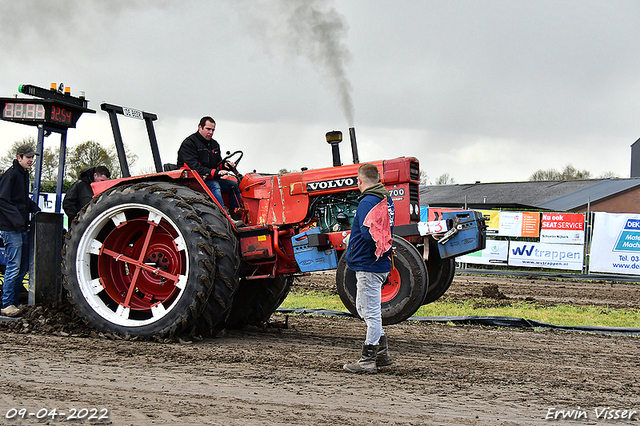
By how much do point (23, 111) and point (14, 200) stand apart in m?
1.02

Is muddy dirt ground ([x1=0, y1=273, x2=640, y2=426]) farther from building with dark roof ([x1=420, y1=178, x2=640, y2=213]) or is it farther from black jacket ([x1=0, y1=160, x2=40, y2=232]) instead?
building with dark roof ([x1=420, y1=178, x2=640, y2=213])

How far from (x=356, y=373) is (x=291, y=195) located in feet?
7.78

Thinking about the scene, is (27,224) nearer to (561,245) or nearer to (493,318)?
(493,318)

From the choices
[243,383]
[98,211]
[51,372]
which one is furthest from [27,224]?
[243,383]

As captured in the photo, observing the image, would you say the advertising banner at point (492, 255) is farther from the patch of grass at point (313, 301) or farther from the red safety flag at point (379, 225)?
the red safety flag at point (379, 225)

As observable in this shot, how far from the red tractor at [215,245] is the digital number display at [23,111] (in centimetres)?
108

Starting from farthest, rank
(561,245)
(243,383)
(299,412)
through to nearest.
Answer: (561,245)
(243,383)
(299,412)

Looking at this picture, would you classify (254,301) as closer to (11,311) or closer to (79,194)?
(79,194)

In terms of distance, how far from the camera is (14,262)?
7.02m

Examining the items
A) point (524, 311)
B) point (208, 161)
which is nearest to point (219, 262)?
point (208, 161)

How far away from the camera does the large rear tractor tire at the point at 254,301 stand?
7.37 metres

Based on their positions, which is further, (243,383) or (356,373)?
(356,373)

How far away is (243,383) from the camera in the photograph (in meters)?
4.53

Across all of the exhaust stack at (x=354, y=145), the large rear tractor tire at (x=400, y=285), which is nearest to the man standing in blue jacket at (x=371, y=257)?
the large rear tractor tire at (x=400, y=285)
